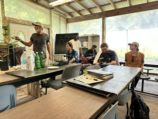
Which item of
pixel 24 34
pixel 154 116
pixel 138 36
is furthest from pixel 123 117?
pixel 24 34

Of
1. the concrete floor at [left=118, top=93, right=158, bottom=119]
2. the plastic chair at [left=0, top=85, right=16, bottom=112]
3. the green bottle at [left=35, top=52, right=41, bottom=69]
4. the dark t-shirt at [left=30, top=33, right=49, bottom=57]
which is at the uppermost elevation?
the dark t-shirt at [left=30, top=33, right=49, bottom=57]

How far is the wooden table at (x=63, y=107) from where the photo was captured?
0.85 metres

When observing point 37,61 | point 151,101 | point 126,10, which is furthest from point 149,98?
point 126,10

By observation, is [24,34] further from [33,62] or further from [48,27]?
[33,62]

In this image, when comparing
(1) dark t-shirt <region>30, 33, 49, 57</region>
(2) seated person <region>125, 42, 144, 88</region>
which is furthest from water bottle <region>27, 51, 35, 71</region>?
(2) seated person <region>125, 42, 144, 88</region>

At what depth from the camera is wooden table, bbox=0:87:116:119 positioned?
85 centimetres

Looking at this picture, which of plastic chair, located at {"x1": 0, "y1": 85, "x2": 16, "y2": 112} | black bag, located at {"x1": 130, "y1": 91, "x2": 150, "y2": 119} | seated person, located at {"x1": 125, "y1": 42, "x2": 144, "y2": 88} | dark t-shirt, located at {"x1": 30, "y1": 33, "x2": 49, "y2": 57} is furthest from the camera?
seated person, located at {"x1": 125, "y1": 42, "x2": 144, "y2": 88}

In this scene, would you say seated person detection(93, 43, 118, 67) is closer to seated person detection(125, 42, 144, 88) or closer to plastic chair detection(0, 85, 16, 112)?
seated person detection(125, 42, 144, 88)

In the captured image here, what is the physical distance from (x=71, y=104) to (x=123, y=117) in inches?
65.5

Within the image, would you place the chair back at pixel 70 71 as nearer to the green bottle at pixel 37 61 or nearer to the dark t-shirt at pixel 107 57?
the green bottle at pixel 37 61

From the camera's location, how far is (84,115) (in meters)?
0.86

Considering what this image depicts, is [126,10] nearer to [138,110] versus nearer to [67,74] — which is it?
[67,74]

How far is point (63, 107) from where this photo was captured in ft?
3.15

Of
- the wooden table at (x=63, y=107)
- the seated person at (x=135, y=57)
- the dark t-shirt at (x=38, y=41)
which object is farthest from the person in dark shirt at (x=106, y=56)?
the wooden table at (x=63, y=107)
